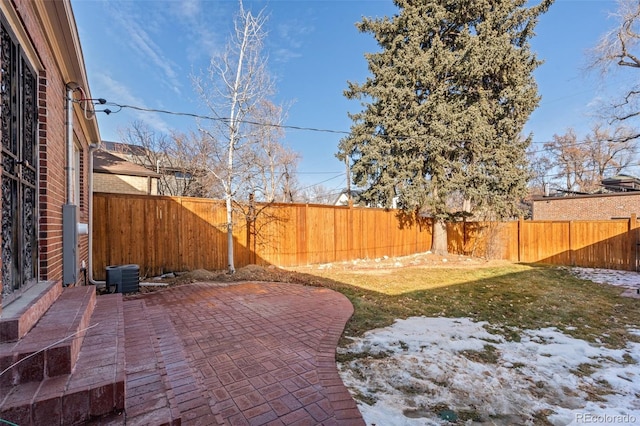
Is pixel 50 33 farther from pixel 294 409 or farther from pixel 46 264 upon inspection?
pixel 294 409

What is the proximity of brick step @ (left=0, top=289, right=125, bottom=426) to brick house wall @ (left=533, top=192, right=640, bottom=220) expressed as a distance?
2106cm

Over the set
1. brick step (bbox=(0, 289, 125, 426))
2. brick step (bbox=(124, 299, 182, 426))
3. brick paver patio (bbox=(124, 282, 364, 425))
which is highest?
brick step (bbox=(0, 289, 125, 426))

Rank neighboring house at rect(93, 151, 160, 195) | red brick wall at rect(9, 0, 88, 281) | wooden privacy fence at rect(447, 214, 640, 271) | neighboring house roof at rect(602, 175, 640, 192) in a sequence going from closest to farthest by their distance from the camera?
1. red brick wall at rect(9, 0, 88, 281)
2. wooden privacy fence at rect(447, 214, 640, 271)
3. neighboring house at rect(93, 151, 160, 195)
4. neighboring house roof at rect(602, 175, 640, 192)

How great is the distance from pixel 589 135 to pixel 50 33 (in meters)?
28.9

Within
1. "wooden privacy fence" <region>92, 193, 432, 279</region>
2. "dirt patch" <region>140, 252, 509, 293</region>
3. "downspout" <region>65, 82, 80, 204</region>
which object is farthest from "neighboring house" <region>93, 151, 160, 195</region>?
"downspout" <region>65, 82, 80, 204</region>

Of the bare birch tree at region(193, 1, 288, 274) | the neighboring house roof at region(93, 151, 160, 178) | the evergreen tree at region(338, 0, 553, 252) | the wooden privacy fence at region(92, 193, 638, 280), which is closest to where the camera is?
the wooden privacy fence at region(92, 193, 638, 280)

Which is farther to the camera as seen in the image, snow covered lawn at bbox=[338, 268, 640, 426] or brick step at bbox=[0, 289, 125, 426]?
snow covered lawn at bbox=[338, 268, 640, 426]

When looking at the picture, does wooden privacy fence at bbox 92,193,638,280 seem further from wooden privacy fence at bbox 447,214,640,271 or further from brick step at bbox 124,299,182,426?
brick step at bbox 124,299,182,426

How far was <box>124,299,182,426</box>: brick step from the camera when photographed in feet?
5.60

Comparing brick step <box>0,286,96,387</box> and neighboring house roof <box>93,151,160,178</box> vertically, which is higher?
neighboring house roof <box>93,151,160,178</box>

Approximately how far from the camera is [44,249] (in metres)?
2.90

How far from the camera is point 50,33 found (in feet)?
9.97

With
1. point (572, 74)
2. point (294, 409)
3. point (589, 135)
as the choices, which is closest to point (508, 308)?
point (294, 409)

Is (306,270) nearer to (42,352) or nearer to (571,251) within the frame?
(42,352)
